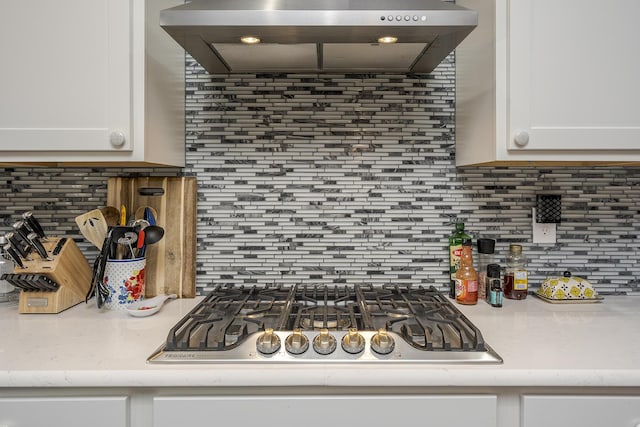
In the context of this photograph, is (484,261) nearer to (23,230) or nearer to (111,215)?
(111,215)

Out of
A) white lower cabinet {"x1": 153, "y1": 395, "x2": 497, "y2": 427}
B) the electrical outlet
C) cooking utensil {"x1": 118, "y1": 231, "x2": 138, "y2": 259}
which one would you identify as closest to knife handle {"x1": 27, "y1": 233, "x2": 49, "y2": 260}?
cooking utensil {"x1": 118, "y1": 231, "x2": 138, "y2": 259}

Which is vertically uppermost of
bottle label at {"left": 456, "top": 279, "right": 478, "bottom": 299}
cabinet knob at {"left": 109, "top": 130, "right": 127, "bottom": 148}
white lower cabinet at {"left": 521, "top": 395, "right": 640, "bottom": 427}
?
cabinet knob at {"left": 109, "top": 130, "right": 127, "bottom": 148}

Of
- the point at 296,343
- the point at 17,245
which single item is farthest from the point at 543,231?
the point at 17,245

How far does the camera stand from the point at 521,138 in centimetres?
115

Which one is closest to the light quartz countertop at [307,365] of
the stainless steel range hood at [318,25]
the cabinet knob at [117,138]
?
the cabinet knob at [117,138]

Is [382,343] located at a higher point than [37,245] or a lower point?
lower

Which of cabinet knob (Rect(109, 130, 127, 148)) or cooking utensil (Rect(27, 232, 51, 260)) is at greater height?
cabinet knob (Rect(109, 130, 127, 148))

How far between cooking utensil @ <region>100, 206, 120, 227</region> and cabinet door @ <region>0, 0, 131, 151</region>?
0.31 m

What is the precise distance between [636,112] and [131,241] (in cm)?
155

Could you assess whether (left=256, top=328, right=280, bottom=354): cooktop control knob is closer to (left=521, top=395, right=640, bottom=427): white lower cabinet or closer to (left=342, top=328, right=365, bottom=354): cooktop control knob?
(left=342, top=328, right=365, bottom=354): cooktop control knob

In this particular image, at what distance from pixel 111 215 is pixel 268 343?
0.84 m

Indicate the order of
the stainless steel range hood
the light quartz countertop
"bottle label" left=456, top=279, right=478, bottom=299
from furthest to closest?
"bottle label" left=456, top=279, right=478, bottom=299, the stainless steel range hood, the light quartz countertop

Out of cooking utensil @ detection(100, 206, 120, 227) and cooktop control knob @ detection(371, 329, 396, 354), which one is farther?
cooking utensil @ detection(100, 206, 120, 227)

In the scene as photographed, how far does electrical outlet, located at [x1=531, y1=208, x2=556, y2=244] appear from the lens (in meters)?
1.50
